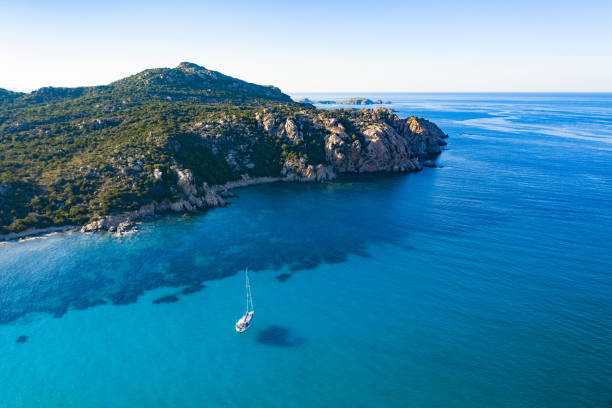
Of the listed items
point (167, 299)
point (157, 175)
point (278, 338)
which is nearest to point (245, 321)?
point (278, 338)

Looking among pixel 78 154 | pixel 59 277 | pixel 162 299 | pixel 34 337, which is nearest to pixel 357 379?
pixel 162 299

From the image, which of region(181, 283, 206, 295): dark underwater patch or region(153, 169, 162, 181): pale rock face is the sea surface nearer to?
region(181, 283, 206, 295): dark underwater patch

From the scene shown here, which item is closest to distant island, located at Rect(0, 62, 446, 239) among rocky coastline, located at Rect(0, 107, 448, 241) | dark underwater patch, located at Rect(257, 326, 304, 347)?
rocky coastline, located at Rect(0, 107, 448, 241)

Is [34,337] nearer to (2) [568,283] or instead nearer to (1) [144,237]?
(1) [144,237]

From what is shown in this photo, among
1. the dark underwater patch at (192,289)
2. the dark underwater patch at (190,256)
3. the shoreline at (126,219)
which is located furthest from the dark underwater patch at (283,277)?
the shoreline at (126,219)

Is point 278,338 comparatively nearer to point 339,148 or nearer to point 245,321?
point 245,321

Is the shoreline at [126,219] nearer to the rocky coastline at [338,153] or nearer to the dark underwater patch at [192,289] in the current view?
the rocky coastline at [338,153]
